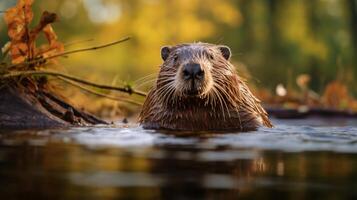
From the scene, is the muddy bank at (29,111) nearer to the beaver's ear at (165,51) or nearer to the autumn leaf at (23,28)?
the autumn leaf at (23,28)

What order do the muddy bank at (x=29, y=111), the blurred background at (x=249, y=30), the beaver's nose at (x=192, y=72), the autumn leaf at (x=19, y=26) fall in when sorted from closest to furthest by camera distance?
→ the beaver's nose at (x=192, y=72) < the muddy bank at (x=29, y=111) < the autumn leaf at (x=19, y=26) < the blurred background at (x=249, y=30)

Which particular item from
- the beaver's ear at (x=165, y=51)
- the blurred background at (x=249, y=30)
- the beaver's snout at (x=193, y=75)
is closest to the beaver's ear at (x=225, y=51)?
the beaver's ear at (x=165, y=51)

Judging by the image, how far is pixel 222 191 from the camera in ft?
9.30

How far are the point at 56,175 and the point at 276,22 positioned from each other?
24.9 m

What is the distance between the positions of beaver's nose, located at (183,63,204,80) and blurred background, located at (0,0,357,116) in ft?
57.2

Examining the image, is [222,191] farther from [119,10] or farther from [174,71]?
[119,10]

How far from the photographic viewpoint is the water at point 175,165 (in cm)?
286

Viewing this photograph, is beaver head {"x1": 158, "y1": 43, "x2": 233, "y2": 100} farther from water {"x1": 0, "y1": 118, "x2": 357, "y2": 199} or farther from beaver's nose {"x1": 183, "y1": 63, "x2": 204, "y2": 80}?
water {"x1": 0, "y1": 118, "x2": 357, "y2": 199}

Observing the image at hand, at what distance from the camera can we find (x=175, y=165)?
3.71 meters

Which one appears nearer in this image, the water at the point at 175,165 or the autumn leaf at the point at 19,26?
the water at the point at 175,165

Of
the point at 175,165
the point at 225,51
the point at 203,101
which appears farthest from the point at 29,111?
the point at 175,165

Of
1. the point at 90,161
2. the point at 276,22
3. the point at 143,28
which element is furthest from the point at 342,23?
the point at 90,161

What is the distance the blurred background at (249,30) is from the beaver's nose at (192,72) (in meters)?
17.4

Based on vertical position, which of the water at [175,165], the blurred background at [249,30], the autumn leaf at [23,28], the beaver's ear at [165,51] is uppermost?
the blurred background at [249,30]
